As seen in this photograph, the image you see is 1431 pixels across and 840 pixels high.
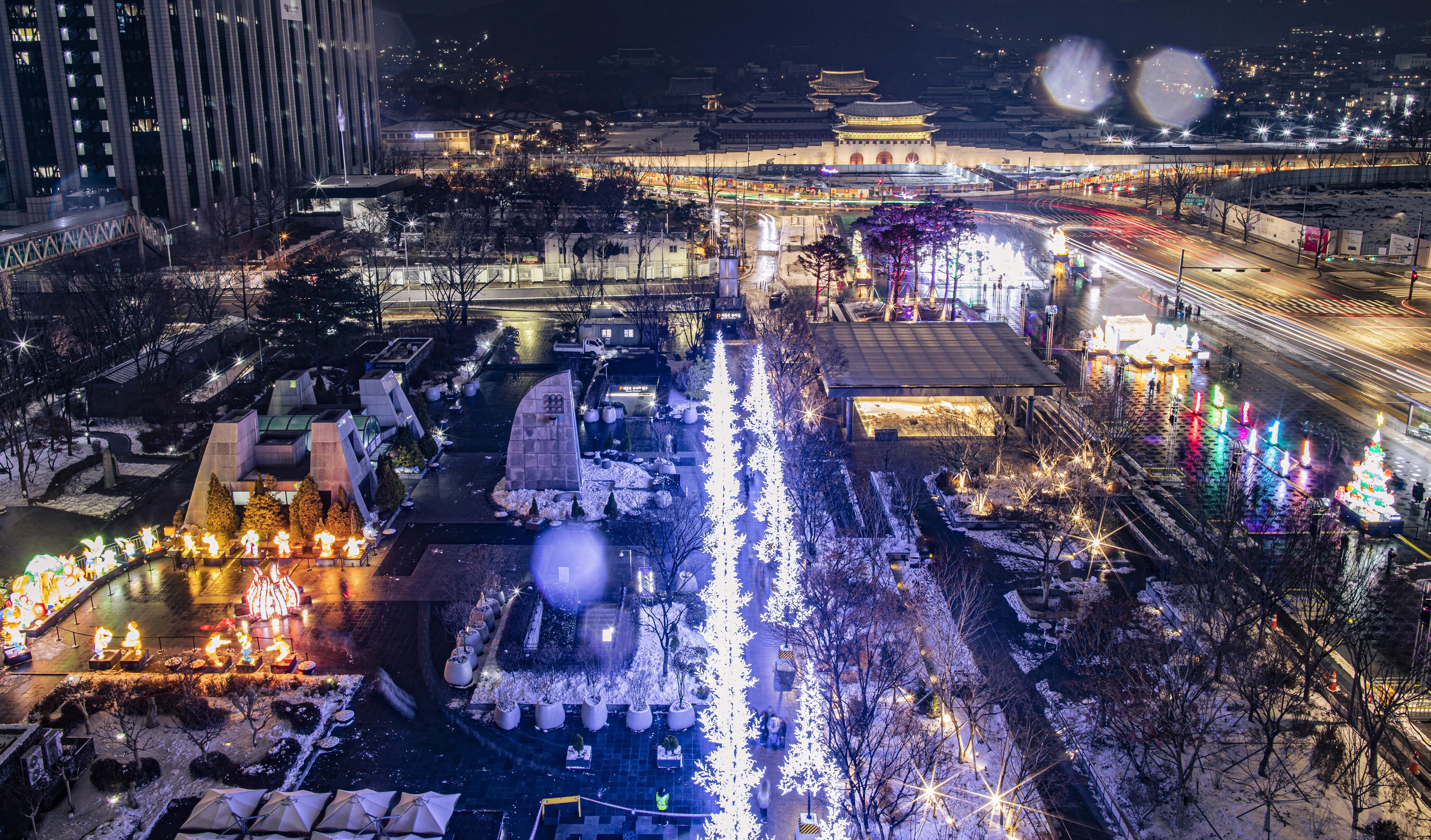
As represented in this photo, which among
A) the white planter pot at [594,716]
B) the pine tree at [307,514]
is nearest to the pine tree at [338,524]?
the pine tree at [307,514]

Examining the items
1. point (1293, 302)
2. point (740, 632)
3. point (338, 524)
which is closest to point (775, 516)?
point (740, 632)

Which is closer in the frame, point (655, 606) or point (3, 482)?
point (655, 606)

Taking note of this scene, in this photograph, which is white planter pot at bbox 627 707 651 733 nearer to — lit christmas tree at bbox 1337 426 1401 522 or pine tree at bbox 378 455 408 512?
pine tree at bbox 378 455 408 512

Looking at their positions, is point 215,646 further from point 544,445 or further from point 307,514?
point 544,445

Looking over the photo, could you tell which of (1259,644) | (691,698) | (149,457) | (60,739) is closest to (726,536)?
(691,698)

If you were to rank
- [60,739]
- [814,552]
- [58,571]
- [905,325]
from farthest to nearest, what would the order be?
[905,325] < [814,552] < [58,571] < [60,739]

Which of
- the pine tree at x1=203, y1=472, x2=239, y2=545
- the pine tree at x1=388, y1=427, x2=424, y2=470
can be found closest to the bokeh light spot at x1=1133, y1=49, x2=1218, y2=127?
the pine tree at x1=388, y1=427, x2=424, y2=470

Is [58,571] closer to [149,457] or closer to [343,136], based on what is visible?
[149,457]
